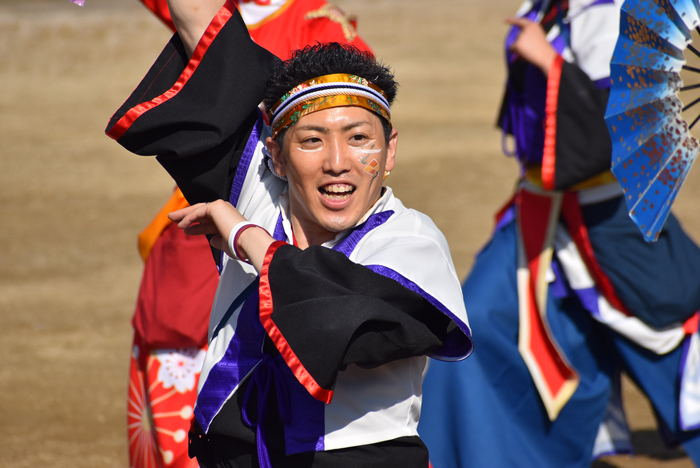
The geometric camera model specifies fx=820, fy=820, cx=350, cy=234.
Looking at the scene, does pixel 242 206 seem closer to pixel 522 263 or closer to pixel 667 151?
pixel 667 151

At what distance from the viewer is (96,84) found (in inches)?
511

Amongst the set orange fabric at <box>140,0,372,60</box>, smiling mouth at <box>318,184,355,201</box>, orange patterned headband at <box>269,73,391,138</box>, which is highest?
orange fabric at <box>140,0,372,60</box>

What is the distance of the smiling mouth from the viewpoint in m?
1.68

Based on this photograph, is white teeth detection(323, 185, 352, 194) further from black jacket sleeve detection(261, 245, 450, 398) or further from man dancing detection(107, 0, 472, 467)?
black jacket sleeve detection(261, 245, 450, 398)

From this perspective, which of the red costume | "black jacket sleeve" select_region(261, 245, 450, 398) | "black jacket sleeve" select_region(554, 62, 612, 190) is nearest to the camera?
"black jacket sleeve" select_region(261, 245, 450, 398)

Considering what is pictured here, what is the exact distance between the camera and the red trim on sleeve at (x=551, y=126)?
3039mm

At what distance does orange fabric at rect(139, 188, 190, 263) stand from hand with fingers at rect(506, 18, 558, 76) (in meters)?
1.43

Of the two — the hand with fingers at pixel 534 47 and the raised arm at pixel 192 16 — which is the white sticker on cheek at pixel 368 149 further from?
the hand with fingers at pixel 534 47

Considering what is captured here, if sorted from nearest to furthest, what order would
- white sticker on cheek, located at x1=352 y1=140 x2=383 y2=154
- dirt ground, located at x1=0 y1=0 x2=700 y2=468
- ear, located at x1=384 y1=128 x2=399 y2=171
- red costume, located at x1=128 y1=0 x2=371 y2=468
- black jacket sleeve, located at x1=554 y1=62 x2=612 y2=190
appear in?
white sticker on cheek, located at x1=352 y1=140 x2=383 y2=154, ear, located at x1=384 y1=128 x2=399 y2=171, red costume, located at x1=128 y1=0 x2=371 y2=468, black jacket sleeve, located at x1=554 y1=62 x2=612 y2=190, dirt ground, located at x1=0 y1=0 x2=700 y2=468

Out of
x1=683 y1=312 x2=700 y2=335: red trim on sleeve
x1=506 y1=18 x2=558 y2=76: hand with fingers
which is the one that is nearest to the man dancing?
x1=506 y1=18 x2=558 y2=76: hand with fingers

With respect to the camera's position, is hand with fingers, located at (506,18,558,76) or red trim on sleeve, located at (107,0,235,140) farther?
hand with fingers, located at (506,18,558,76)

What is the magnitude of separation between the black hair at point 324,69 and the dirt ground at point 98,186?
267cm

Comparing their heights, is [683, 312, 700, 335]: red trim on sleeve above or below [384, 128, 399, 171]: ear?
below

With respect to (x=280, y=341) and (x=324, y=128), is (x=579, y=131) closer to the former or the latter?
(x=324, y=128)
